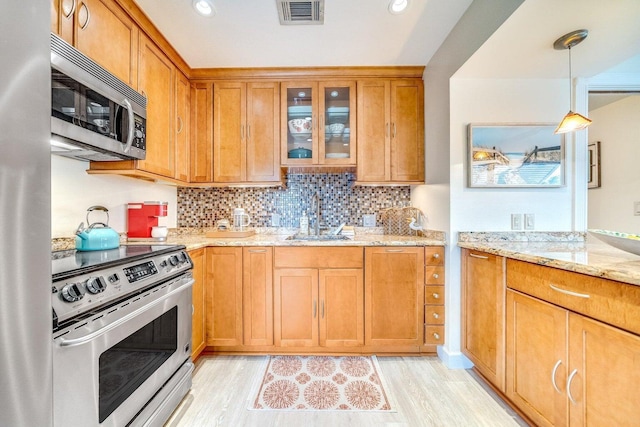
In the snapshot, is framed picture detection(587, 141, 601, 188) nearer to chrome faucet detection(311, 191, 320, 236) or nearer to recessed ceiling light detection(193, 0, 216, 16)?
chrome faucet detection(311, 191, 320, 236)

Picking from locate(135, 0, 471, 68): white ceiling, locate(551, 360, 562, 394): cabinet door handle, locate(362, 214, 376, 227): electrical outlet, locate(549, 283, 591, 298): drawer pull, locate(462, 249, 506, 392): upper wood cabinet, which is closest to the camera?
locate(549, 283, 591, 298): drawer pull

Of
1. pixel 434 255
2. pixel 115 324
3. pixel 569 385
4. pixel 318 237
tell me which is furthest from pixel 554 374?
pixel 115 324

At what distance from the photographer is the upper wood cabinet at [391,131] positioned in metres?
2.42

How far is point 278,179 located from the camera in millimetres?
2432

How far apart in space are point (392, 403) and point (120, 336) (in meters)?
1.47

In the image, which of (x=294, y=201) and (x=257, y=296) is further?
(x=294, y=201)

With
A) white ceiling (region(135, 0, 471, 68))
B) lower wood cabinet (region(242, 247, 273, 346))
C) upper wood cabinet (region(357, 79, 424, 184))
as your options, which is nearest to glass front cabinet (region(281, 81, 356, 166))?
upper wood cabinet (region(357, 79, 424, 184))

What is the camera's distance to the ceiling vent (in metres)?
1.64

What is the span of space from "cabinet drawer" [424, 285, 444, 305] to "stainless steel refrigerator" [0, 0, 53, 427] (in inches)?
81.2

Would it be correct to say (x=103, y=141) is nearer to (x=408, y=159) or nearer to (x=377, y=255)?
(x=377, y=255)

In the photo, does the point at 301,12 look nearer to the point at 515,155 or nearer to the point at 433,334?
the point at 515,155

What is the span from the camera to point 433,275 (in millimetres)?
2100

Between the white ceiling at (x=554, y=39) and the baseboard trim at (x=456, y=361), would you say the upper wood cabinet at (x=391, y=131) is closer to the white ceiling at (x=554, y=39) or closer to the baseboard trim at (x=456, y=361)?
the white ceiling at (x=554, y=39)

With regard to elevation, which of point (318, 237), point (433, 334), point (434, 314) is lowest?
point (433, 334)
